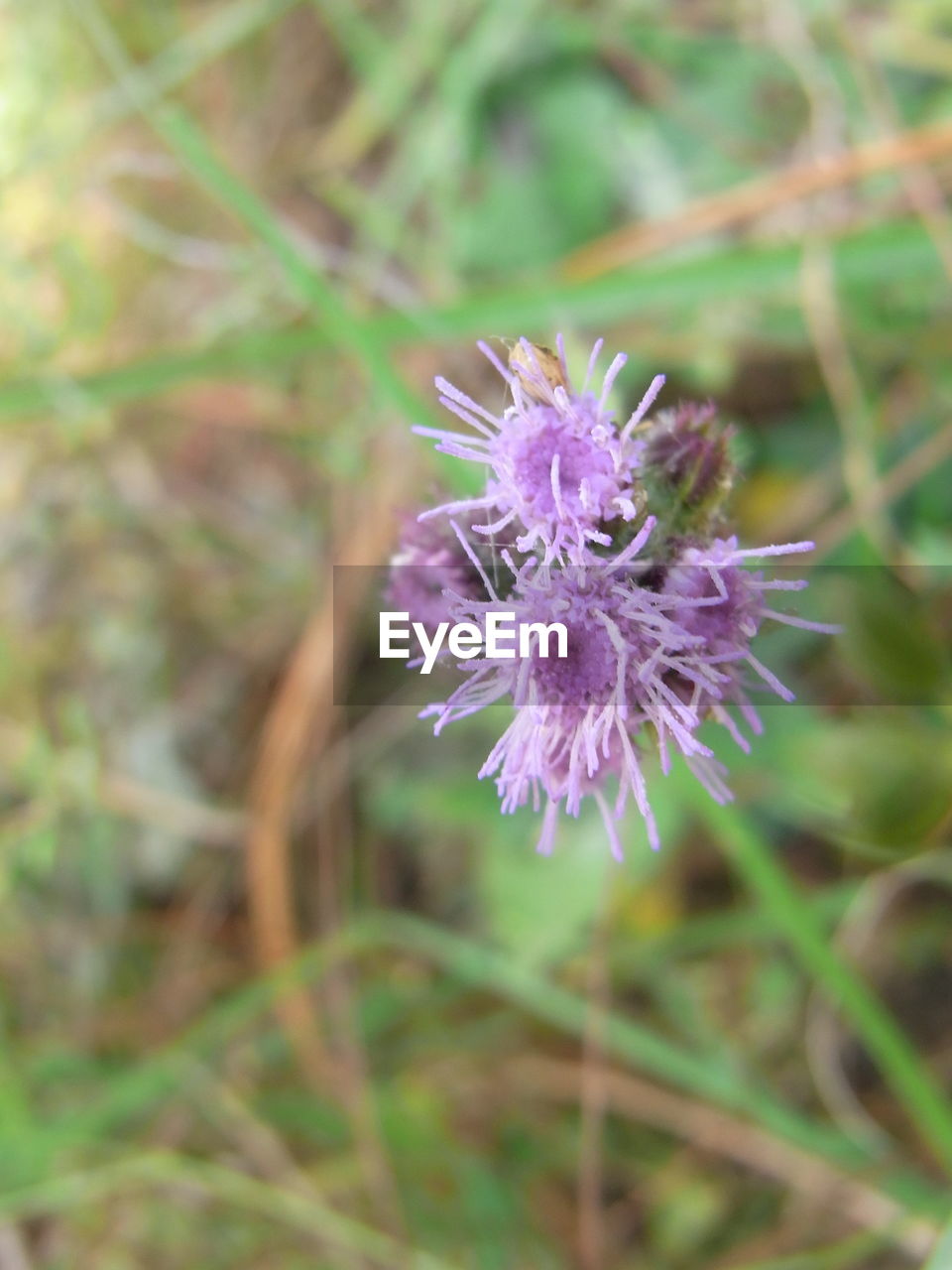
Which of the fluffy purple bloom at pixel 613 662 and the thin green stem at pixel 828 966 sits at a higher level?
the fluffy purple bloom at pixel 613 662

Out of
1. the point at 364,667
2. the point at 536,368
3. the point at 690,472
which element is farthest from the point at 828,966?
the point at 364,667

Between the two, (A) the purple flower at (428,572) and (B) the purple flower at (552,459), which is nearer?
(B) the purple flower at (552,459)

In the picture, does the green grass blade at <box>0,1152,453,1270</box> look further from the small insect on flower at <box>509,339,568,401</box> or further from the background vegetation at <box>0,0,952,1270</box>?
the small insect on flower at <box>509,339,568,401</box>

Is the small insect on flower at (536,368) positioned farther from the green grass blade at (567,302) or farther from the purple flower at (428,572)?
the green grass blade at (567,302)

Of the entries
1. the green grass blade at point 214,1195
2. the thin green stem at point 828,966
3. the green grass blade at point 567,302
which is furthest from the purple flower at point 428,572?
the green grass blade at point 214,1195

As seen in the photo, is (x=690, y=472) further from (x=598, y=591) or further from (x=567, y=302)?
(x=567, y=302)

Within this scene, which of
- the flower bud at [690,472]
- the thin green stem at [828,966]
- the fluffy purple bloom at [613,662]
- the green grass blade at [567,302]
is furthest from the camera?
the green grass blade at [567,302]

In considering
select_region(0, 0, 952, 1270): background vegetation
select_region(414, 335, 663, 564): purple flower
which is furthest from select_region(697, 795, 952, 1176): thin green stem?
select_region(414, 335, 663, 564): purple flower

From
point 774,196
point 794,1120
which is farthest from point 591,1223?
point 774,196
